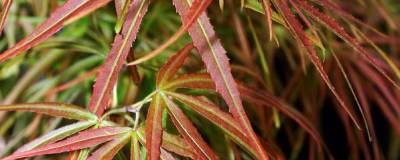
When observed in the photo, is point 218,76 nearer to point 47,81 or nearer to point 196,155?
point 196,155

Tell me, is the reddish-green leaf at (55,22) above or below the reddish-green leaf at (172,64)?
above

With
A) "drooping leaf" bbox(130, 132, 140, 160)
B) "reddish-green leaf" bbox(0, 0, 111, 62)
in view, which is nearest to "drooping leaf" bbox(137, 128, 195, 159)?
"drooping leaf" bbox(130, 132, 140, 160)

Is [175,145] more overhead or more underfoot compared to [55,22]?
more underfoot

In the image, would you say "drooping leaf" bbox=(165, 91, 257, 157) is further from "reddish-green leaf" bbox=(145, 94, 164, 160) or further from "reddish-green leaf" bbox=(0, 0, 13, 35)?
"reddish-green leaf" bbox=(0, 0, 13, 35)

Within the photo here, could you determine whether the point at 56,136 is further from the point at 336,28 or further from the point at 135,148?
the point at 336,28

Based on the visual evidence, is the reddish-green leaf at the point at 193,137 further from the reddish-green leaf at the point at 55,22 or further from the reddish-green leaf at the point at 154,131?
the reddish-green leaf at the point at 55,22

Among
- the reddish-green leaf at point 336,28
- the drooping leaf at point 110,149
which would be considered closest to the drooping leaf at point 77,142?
the drooping leaf at point 110,149

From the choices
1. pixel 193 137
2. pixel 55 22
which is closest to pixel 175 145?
pixel 193 137
